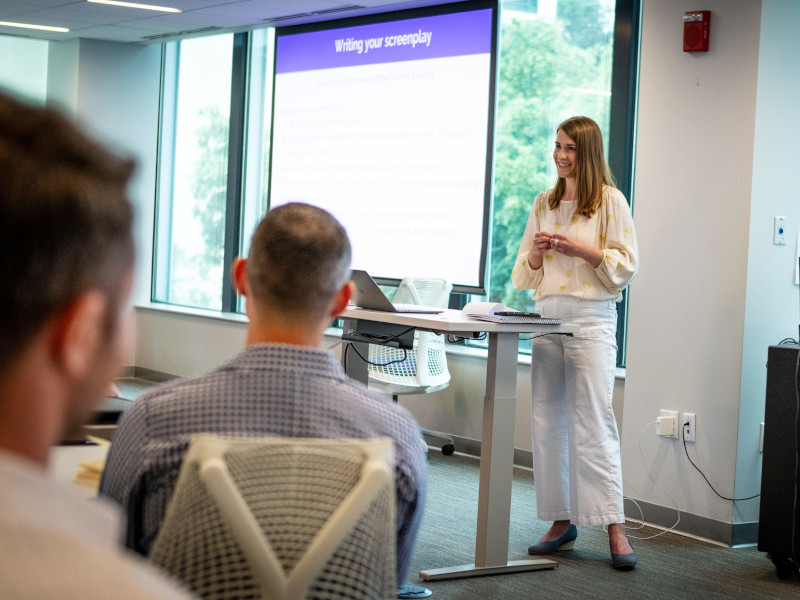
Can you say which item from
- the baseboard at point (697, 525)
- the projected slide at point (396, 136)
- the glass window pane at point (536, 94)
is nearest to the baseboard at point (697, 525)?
the baseboard at point (697, 525)

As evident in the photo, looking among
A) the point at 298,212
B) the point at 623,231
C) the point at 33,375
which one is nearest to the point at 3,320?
Answer: the point at 33,375

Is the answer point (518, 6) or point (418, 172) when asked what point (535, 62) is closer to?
point (518, 6)

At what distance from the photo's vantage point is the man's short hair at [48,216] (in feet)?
1.50

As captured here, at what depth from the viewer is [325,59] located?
21.1 ft

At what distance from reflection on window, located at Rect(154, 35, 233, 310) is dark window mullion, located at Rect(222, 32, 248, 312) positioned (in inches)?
6.3

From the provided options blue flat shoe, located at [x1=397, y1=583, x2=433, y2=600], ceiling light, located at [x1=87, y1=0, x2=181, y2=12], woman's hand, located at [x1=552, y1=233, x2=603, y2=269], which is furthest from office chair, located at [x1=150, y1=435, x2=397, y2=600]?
ceiling light, located at [x1=87, y1=0, x2=181, y2=12]

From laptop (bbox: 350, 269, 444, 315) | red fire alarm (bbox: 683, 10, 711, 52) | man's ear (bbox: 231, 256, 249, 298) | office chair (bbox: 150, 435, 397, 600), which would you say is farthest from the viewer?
red fire alarm (bbox: 683, 10, 711, 52)

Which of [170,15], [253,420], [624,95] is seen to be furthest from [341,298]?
[170,15]

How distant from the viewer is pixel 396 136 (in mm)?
5914

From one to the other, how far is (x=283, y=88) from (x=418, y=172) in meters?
1.53

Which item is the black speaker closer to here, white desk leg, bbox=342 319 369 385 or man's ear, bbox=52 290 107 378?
white desk leg, bbox=342 319 369 385

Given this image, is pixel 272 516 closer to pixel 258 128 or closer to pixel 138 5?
pixel 138 5

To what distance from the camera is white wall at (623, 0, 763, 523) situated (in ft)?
12.3

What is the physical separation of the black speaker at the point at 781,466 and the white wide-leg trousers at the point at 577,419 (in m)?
0.54
